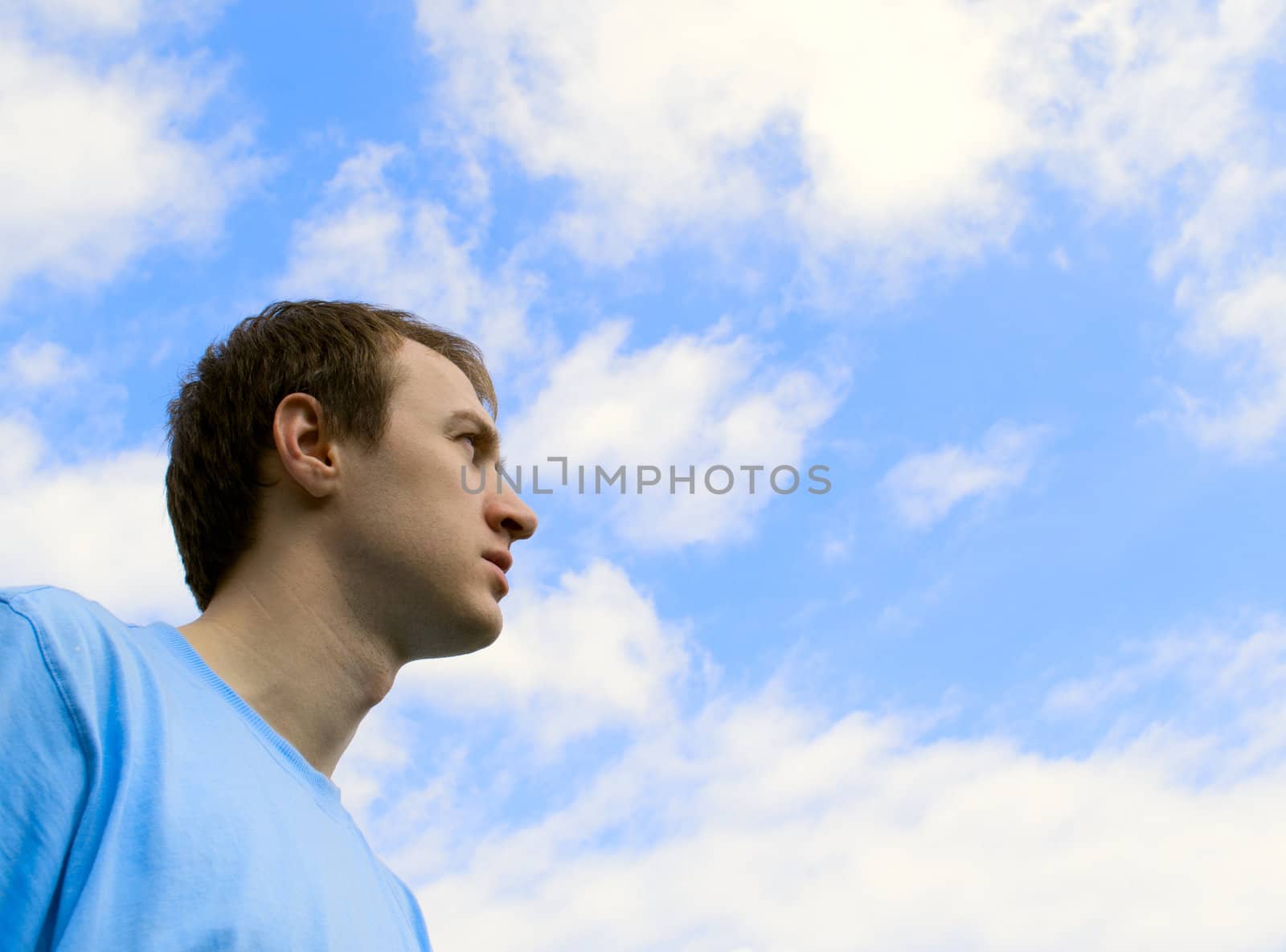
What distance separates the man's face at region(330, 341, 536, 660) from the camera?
3305 millimetres

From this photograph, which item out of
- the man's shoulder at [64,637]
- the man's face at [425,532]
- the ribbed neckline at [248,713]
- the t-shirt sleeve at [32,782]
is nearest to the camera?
the t-shirt sleeve at [32,782]

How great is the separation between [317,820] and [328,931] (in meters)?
0.41

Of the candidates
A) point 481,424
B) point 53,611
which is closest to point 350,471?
point 481,424

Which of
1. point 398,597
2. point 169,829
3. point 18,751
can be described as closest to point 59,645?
point 18,751

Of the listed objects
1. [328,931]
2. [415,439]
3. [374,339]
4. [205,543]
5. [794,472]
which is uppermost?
[794,472]

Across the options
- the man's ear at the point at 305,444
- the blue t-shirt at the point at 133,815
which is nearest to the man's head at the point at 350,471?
the man's ear at the point at 305,444

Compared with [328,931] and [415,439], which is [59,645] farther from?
[415,439]

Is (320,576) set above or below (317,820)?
above

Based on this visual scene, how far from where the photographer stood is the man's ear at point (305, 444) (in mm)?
3393

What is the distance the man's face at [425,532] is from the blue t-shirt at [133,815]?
26.9 inches

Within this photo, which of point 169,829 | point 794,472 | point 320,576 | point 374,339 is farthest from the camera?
point 794,472

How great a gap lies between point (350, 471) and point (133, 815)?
138cm

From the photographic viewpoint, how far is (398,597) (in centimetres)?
332

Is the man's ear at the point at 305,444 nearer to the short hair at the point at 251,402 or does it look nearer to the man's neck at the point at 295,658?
the short hair at the point at 251,402
